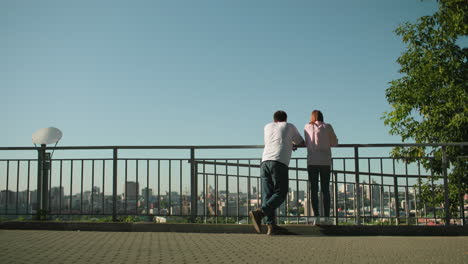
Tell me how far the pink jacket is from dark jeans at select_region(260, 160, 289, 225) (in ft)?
1.98

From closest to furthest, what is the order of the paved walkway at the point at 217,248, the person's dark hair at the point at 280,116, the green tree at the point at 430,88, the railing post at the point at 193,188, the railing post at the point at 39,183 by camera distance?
the paved walkway at the point at 217,248 → the person's dark hair at the point at 280,116 → the railing post at the point at 193,188 → the railing post at the point at 39,183 → the green tree at the point at 430,88

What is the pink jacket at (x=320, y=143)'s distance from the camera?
8.57m

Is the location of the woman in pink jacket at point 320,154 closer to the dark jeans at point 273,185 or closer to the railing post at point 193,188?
the dark jeans at point 273,185

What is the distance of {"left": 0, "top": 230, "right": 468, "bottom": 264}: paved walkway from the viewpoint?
577cm

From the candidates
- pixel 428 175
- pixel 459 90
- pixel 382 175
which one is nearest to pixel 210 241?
pixel 382 175

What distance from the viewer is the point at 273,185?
27.6 feet

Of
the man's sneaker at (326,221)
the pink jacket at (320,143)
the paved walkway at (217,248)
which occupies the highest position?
the pink jacket at (320,143)

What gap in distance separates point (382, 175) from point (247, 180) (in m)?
2.31

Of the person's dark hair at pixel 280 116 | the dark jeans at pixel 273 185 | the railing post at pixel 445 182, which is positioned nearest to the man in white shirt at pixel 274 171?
the dark jeans at pixel 273 185

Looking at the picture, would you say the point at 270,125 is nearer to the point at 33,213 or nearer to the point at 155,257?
the point at 155,257

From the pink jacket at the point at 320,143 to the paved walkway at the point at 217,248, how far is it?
1.27 m

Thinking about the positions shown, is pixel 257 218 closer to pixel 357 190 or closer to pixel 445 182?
pixel 357 190

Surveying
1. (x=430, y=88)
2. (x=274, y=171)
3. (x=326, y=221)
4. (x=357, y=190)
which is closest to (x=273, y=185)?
(x=274, y=171)

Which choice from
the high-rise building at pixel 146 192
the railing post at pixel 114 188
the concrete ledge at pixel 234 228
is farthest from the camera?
the railing post at pixel 114 188
